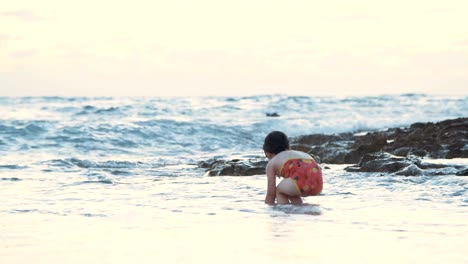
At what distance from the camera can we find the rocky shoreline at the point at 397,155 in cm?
1028

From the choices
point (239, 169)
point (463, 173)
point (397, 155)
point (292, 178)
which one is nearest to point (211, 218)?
point (292, 178)

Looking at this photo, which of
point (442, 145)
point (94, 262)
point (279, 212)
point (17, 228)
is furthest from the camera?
point (442, 145)

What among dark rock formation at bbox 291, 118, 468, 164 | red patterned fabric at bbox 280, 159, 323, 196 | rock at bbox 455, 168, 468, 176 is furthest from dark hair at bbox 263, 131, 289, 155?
dark rock formation at bbox 291, 118, 468, 164

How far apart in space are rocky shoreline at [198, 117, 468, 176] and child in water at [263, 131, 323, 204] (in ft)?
8.54

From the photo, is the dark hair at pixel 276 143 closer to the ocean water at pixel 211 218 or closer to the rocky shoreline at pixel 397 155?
the ocean water at pixel 211 218

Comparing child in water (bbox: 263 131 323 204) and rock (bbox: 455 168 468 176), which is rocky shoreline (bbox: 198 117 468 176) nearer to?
rock (bbox: 455 168 468 176)

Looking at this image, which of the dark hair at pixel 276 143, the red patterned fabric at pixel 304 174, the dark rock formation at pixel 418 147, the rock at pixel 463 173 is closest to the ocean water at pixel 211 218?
the red patterned fabric at pixel 304 174

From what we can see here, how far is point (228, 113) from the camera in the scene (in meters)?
36.4

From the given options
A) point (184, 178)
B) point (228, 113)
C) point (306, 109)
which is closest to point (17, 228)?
point (184, 178)

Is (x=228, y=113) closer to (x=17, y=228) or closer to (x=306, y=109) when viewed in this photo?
(x=306, y=109)

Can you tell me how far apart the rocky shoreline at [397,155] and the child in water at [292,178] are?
2603mm

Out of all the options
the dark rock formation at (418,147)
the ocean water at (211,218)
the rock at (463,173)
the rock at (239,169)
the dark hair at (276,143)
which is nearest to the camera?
the ocean water at (211,218)

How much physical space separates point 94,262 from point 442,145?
948 cm

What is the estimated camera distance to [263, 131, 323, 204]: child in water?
750cm
